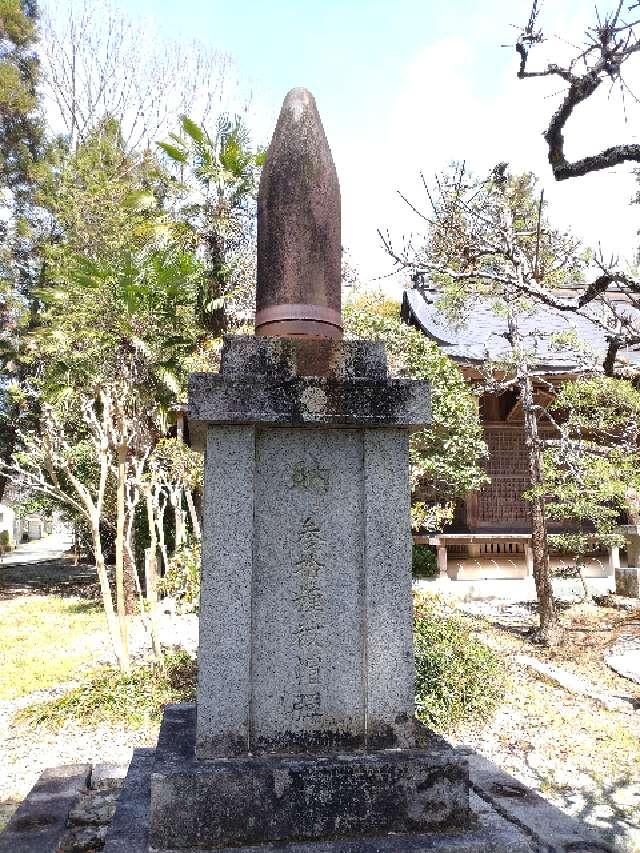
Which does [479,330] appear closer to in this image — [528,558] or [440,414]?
[440,414]

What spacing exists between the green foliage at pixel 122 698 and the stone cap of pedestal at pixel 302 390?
168 inches

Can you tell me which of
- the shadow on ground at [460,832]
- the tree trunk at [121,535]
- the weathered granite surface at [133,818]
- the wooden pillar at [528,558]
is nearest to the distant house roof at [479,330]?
the wooden pillar at [528,558]

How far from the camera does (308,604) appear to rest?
3346 millimetres

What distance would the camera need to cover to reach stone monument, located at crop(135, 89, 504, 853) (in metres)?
2.98

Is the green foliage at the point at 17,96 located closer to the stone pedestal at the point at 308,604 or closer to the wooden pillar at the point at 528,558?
the wooden pillar at the point at 528,558

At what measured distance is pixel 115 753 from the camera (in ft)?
19.1

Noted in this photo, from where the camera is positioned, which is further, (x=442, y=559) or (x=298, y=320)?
(x=442, y=559)

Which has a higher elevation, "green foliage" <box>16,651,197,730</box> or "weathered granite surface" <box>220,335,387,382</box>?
"weathered granite surface" <box>220,335,387,382</box>

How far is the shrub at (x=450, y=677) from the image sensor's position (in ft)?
21.4

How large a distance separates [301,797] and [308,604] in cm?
83

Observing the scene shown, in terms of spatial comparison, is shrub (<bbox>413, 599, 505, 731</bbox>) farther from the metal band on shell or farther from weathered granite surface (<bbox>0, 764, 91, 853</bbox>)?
the metal band on shell

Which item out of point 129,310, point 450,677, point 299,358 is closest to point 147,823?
point 299,358

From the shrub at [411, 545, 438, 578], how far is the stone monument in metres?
11.4

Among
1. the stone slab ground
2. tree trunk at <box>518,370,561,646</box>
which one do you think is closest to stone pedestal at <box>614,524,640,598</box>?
tree trunk at <box>518,370,561,646</box>
